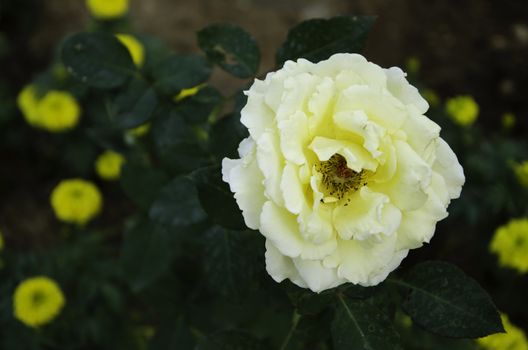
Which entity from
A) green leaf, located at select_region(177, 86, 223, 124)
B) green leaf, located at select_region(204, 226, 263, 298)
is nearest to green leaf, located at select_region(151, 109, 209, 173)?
green leaf, located at select_region(177, 86, 223, 124)

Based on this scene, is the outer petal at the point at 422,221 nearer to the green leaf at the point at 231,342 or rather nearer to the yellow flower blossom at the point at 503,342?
the green leaf at the point at 231,342

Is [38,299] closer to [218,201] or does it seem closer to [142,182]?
[142,182]

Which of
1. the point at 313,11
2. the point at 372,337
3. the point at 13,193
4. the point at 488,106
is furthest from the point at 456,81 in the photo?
the point at 372,337

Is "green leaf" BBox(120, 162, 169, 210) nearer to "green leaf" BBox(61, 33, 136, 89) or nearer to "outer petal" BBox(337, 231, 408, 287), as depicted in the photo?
"green leaf" BBox(61, 33, 136, 89)

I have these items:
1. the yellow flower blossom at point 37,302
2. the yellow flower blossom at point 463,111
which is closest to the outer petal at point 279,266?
the yellow flower blossom at point 37,302

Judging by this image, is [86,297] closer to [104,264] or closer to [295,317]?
[104,264]

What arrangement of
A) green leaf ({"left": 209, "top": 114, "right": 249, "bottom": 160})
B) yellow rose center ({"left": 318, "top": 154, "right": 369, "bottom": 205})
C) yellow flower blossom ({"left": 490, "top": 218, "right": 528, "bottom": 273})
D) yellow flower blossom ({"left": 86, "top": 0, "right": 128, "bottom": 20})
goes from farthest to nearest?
1. yellow flower blossom ({"left": 86, "top": 0, "right": 128, "bottom": 20})
2. yellow flower blossom ({"left": 490, "top": 218, "right": 528, "bottom": 273})
3. green leaf ({"left": 209, "top": 114, "right": 249, "bottom": 160})
4. yellow rose center ({"left": 318, "top": 154, "right": 369, "bottom": 205})
